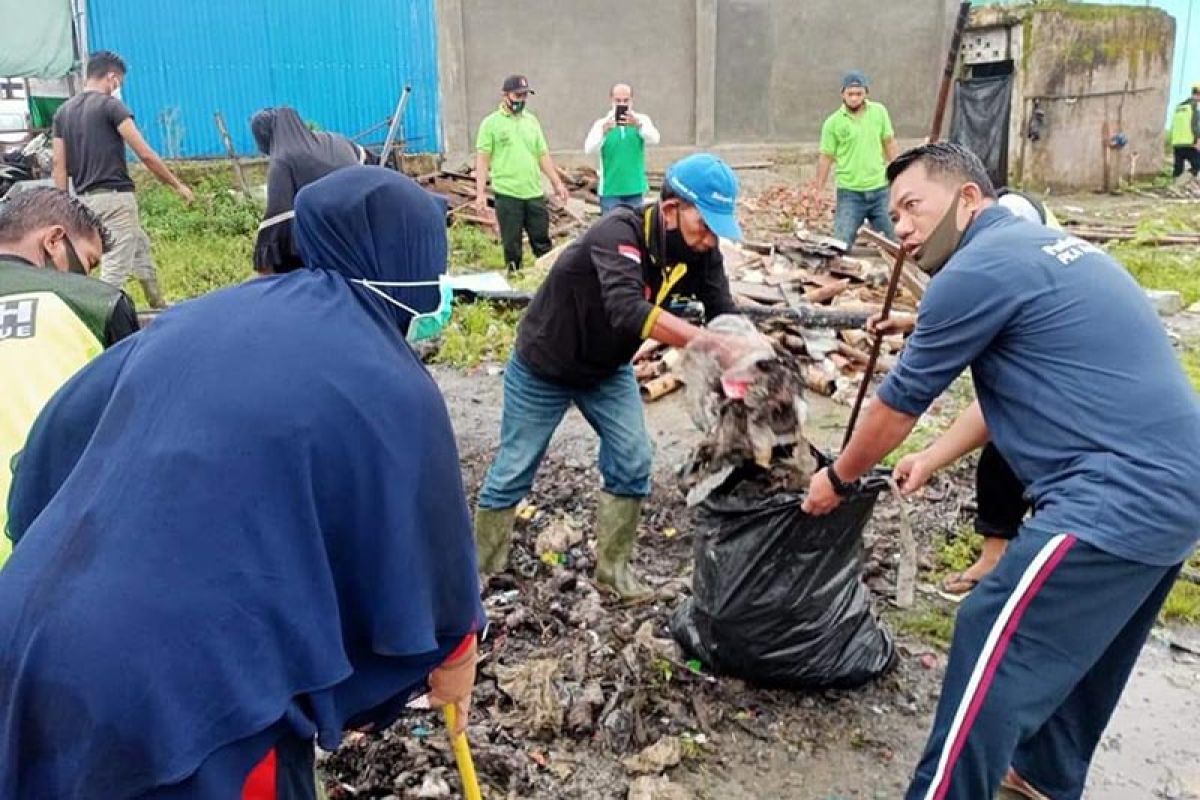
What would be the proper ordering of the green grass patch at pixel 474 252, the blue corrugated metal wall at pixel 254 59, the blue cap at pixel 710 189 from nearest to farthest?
the blue cap at pixel 710 189 → the green grass patch at pixel 474 252 → the blue corrugated metal wall at pixel 254 59

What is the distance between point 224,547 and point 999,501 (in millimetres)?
3357

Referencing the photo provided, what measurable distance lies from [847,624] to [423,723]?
1.41 metres

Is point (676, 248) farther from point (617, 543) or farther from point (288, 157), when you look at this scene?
point (288, 157)

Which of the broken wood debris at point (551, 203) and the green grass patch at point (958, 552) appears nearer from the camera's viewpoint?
the green grass patch at point (958, 552)

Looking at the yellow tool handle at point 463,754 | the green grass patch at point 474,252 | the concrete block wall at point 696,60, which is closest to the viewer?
the yellow tool handle at point 463,754

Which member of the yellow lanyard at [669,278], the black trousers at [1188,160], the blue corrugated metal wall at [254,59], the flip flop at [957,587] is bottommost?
the flip flop at [957,587]

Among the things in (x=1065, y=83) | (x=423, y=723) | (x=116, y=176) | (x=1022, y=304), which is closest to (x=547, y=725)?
(x=423, y=723)

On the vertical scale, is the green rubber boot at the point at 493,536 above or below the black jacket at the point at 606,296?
below

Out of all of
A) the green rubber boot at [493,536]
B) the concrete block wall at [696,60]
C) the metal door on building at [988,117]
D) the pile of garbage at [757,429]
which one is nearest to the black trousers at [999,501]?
the pile of garbage at [757,429]

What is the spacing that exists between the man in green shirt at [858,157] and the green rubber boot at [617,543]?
585 centimetres

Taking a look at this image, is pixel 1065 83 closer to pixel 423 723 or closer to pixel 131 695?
pixel 423 723

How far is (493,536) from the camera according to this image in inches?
166

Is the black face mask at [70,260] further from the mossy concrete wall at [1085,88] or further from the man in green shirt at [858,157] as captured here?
the mossy concrete wall at [1085,88]

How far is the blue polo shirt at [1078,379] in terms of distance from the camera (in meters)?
2.42
